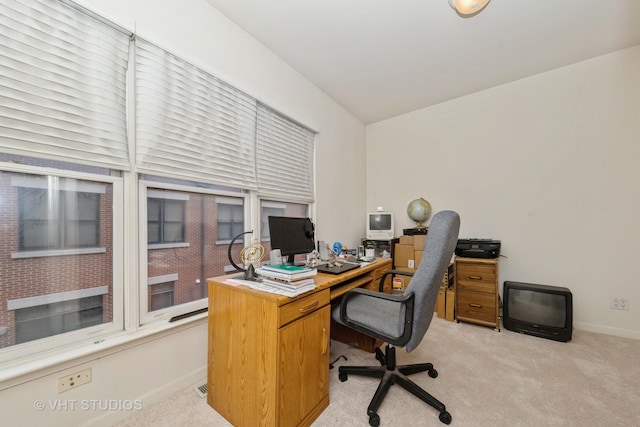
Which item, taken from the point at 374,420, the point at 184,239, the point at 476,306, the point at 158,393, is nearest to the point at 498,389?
the point at 374,420

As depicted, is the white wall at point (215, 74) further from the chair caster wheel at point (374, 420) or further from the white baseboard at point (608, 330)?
the white baseboard at point (608, 330)

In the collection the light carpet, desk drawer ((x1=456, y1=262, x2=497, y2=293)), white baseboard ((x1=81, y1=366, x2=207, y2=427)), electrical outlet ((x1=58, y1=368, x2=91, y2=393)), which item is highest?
desk drawer ((x1=456, y1=262, x2=497, y2=293))

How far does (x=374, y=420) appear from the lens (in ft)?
4.34

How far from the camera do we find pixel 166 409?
56.7 inches

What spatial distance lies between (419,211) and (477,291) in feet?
3.86

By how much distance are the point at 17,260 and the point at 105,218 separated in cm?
37

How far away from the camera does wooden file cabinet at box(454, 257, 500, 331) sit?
2.57m

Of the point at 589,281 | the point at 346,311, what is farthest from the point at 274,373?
the point at 589,281

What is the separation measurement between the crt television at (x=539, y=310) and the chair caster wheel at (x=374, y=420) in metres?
2.01

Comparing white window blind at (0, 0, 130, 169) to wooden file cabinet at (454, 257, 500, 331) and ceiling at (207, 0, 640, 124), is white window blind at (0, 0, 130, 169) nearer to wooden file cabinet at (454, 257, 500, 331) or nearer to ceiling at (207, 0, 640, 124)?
ceiling at (207, 0, 640, 124)

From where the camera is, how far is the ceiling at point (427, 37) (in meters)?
1.86

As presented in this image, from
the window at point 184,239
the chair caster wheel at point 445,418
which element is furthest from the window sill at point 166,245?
the chair caster wheel at point 445,418

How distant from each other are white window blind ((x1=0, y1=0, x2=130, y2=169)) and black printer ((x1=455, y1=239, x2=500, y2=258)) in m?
3.16

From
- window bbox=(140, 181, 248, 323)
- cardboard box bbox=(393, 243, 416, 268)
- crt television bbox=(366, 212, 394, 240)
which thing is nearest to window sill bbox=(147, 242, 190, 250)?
window bbox=(140, 181, 248, 323)
